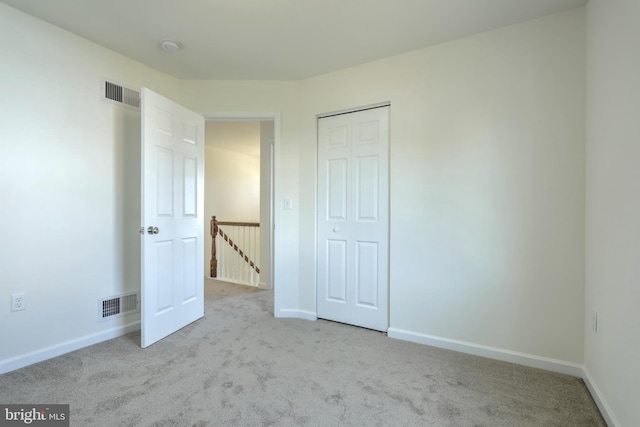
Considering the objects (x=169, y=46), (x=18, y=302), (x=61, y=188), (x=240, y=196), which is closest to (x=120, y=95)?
(x=169, y=46)

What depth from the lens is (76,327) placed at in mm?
2383

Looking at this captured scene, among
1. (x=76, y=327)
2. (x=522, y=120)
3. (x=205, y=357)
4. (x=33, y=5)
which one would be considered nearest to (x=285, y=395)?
(x=205, y=357)

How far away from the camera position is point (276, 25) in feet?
→ 7.27

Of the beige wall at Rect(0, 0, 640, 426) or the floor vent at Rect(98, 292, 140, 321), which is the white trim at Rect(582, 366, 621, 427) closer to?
the beige wall at Rect(0, 0, 640, 426)

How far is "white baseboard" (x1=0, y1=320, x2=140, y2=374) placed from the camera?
2029 millimetres

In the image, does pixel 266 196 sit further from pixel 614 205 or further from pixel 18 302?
pixel 614 205

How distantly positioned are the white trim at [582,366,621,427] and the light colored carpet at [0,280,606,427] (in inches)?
1.8

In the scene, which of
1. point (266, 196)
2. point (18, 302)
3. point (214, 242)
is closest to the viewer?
point (18, 302)

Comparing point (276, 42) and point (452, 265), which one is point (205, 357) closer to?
point (452, 265)

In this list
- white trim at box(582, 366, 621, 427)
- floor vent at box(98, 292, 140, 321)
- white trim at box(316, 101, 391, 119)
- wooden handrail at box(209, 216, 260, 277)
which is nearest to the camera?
white trim at box(582, 366, 621, 427)

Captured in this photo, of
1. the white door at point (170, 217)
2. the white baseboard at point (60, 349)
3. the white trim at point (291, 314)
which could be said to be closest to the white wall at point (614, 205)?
the white trim at point (291, 314)

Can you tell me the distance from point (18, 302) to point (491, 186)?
3.39m

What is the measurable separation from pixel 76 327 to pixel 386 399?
235 cm

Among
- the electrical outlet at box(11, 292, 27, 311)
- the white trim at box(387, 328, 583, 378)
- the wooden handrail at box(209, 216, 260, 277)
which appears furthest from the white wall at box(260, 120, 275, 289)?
the electrical outlet at box(11, 292, 27, 311)
